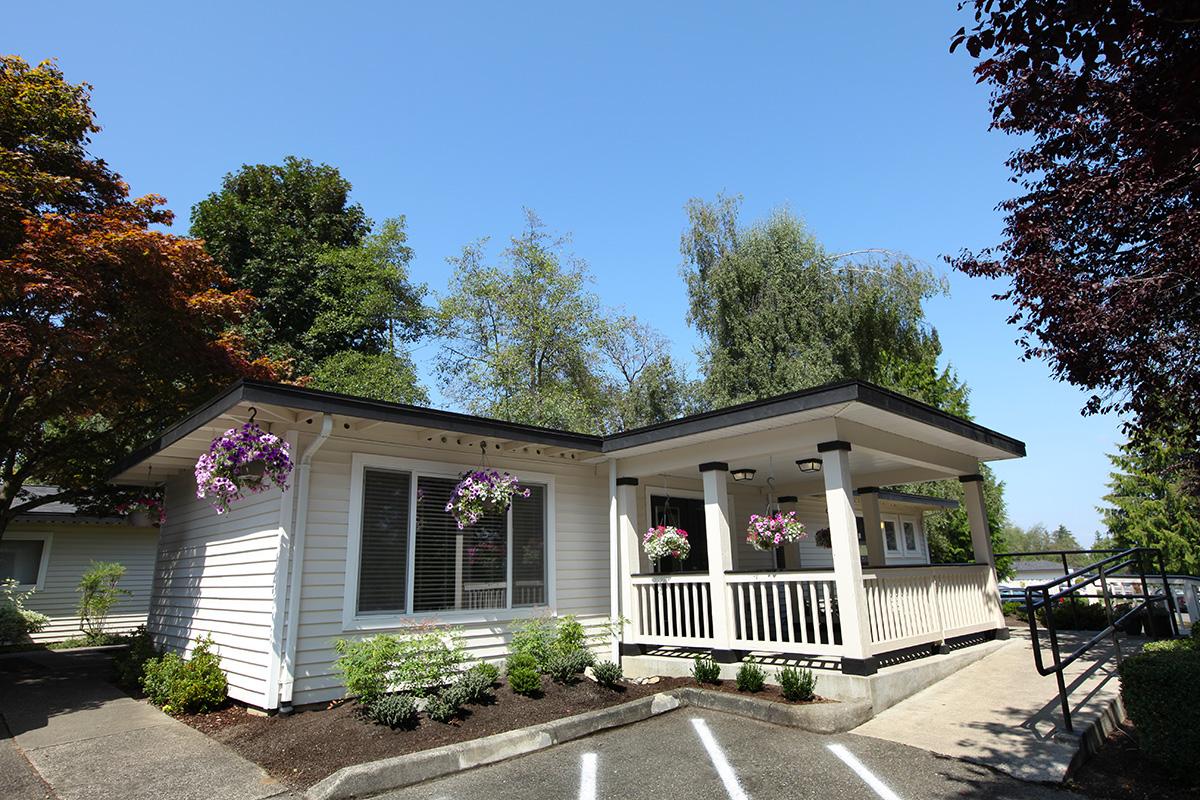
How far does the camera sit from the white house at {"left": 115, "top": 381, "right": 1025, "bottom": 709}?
21.8 feet

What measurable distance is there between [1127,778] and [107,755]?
8053 millimetres

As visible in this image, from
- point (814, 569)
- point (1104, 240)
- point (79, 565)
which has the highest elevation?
point (1104, 240)

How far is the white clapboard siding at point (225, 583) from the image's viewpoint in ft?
21.9

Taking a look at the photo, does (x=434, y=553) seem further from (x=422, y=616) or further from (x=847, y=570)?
(x=847, y=570)

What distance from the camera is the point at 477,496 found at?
7.42 m

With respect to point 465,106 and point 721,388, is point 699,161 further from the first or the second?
point 721,388

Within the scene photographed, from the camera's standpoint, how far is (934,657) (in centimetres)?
783

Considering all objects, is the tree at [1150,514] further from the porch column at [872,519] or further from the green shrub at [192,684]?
the green shrub at [192,684]

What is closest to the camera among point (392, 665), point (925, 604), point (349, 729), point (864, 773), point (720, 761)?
point (864, 773)

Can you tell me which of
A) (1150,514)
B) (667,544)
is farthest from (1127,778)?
(1150,514)

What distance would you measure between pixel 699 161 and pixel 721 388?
394 inches

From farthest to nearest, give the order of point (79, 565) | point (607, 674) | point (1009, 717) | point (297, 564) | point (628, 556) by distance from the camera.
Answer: point (79, 565) < point (628, 556) < point (607, 674) < point (297, 564) < point (1009, 717)

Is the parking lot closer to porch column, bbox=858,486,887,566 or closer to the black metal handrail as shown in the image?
the black metal handrail

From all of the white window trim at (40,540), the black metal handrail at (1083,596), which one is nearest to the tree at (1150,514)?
the black metal handrail at (1083,596)
